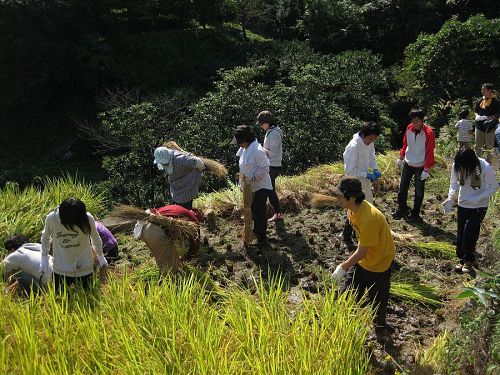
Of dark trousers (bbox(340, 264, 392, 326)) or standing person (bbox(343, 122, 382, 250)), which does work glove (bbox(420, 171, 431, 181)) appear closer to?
standing person (bbox(343, 122, 382, 250))

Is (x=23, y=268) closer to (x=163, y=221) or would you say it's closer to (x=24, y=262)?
(x=24, y=262)

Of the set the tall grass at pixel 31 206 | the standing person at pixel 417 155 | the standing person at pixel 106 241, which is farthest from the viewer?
the tall grass at pixel 31 206

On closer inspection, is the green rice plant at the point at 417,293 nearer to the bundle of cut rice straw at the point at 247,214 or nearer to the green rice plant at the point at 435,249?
the green rice plant at the point at 435,249

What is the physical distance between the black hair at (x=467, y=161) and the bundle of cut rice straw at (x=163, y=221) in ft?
8.39

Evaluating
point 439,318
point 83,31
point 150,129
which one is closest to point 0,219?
point 150,129

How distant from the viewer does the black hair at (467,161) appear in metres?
4.90

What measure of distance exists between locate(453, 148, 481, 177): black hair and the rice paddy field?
0.72 metres

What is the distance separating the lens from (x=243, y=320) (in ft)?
11.6

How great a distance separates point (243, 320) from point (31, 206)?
4.66 meters

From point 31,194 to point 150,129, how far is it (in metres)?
3.53

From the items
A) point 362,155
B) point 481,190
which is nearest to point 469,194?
point 481,190

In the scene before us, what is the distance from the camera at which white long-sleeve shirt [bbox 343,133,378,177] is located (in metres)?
5.50

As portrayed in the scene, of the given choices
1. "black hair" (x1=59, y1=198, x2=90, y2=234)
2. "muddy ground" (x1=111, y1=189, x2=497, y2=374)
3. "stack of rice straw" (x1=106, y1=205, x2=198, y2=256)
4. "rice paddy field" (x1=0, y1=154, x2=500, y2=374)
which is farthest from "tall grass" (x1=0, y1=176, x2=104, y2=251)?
"black hair" (x1=59, y1=198, x2=90, y2=234)

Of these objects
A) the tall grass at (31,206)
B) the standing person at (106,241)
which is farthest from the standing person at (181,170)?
the tall grass at (31,206)
